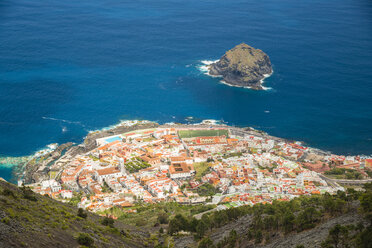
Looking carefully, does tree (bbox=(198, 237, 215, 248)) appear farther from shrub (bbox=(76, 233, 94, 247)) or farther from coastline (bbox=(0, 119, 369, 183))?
coastline (bbox=(0, 119, 369, 183))

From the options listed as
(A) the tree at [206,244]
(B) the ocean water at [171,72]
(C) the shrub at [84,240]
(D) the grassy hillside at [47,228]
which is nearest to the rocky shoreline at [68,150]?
(B) the ocean water at [171,72]

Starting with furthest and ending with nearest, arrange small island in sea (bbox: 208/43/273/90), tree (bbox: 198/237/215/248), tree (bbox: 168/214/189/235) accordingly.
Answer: small island in sea (bbox: 208/43/273/90) < tree (bbox: 168/214/189/235) < tree (bbox: 198/237/215/248)

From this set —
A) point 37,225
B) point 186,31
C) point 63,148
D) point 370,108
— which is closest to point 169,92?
point 63,148

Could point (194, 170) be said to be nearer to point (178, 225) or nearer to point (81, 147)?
point (81, 147)

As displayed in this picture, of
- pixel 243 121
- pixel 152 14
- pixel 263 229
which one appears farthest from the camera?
pixel 152 14

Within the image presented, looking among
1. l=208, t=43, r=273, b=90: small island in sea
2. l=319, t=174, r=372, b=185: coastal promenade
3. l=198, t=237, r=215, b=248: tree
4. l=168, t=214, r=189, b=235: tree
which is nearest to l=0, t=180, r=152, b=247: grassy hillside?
l=168, t=214, r=189, b=235: tree

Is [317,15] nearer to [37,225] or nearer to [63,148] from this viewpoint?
[63,148]

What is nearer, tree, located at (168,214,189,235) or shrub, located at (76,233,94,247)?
shrub, located at (76,233,94,247)
